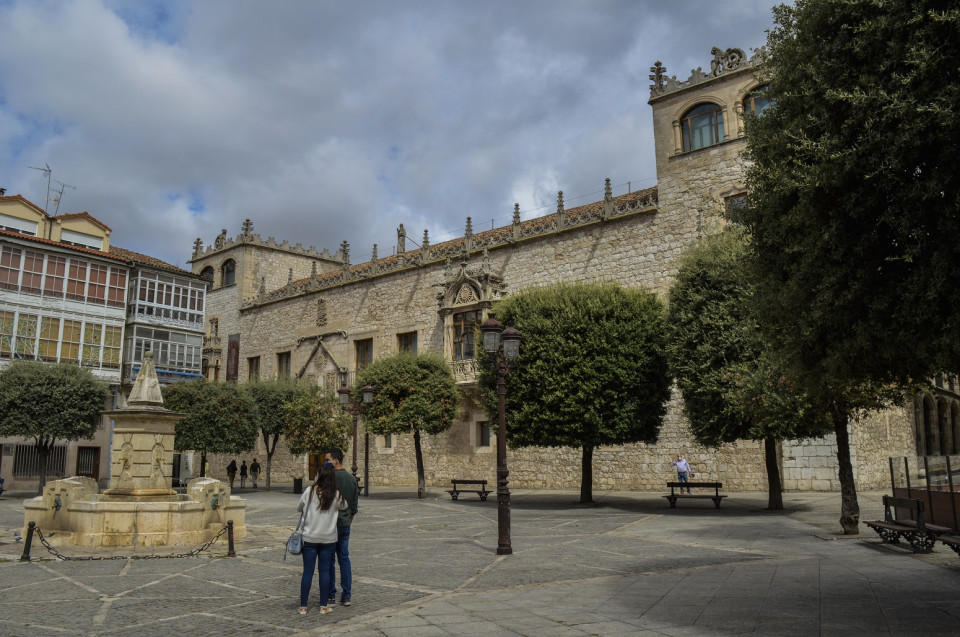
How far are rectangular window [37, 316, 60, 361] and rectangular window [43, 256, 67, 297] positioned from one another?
126cm

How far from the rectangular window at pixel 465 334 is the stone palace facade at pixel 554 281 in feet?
0.25

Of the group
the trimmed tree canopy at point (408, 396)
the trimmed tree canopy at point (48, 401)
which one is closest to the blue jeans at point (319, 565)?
the trimmed tree canopy at point (408, 396)

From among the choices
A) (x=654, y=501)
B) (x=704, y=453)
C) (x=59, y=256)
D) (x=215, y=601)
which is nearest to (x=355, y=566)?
(x=215, y=601)

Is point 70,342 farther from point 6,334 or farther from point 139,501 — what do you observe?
point 139,501

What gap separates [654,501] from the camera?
22.1m

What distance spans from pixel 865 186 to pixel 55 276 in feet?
113

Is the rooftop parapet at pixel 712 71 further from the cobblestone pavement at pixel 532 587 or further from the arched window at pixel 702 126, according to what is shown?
the cobblestone pavement at pixel 532 587

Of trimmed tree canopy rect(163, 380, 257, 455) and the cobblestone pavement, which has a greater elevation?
trimmed tree canopy rect(163, 380, 257, 455)

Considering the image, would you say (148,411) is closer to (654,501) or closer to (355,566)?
(355,566)

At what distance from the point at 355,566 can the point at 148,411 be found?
221 inches

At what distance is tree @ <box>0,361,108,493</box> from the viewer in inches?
1033

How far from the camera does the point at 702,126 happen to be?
86.3ft

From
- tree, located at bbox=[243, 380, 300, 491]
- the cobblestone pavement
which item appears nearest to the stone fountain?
the cobblestone pavement

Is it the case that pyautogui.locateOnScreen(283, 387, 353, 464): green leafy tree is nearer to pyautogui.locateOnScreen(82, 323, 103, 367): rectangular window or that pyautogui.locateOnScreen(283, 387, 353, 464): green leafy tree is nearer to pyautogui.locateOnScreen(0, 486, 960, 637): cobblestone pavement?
pyautogui.locateOnScreen(82, 323, 103, 367): rectangular window
